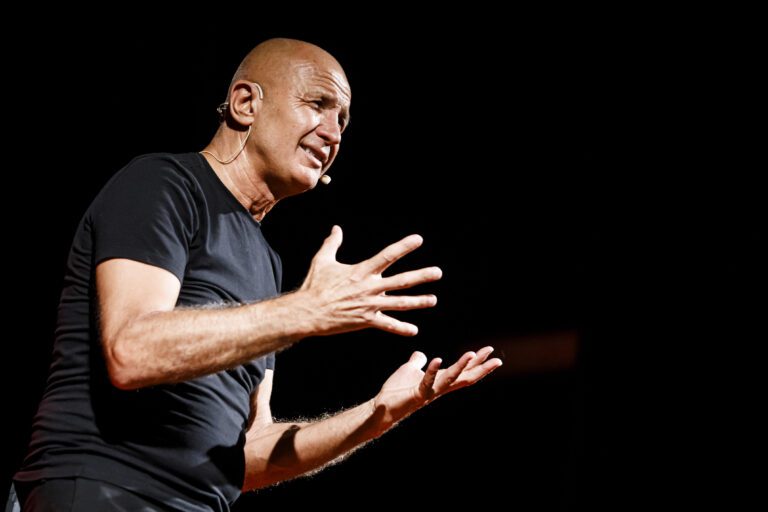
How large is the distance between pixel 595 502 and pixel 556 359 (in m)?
0.54

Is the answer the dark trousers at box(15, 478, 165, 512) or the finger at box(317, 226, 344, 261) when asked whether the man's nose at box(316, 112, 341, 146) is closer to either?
the finger at box(317, 226, 344, 261)

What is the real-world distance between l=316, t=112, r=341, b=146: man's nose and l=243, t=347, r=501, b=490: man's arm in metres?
0.49

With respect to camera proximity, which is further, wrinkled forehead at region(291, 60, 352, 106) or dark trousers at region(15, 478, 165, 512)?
wrinkled forehead at region(291, 60, 352, 106)

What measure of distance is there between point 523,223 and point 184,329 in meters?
2.20

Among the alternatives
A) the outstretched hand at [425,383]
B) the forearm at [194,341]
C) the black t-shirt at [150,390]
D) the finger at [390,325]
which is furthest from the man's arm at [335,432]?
the forearm at [194,341]

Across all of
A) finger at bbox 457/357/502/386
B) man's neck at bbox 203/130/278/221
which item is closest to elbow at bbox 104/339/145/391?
man's neck at bbox 203/130/278/221

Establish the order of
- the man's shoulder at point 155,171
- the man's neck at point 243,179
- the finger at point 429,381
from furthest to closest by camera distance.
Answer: the man's neck at point 243,179
the finger at point 429,381
the man's shoulder at point 155,171

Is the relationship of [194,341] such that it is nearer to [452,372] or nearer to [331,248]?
[331,248]

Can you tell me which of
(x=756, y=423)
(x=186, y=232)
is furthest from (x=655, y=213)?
(x=186, y=232)

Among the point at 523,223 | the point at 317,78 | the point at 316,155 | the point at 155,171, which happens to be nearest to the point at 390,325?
the point at 155,171

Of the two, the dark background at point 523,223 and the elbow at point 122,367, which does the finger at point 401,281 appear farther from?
the dark background at point 523,223

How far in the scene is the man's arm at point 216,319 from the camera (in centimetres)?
110

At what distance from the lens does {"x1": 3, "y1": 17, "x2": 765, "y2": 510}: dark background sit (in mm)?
2814

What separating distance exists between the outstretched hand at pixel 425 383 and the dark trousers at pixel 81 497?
20.9 inches
